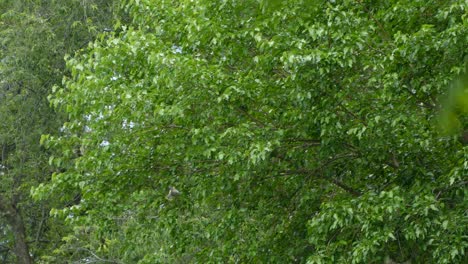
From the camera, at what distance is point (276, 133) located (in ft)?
29.3

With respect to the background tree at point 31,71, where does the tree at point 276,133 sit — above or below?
above

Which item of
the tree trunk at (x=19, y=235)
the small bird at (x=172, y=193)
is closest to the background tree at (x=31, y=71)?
the tree trunk at (x=19, y=235)

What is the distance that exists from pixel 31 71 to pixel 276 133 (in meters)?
10.2

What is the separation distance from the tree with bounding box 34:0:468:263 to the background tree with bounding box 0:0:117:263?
7.26 m

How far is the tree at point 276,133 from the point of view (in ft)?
27.6

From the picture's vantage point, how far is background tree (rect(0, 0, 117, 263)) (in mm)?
17781

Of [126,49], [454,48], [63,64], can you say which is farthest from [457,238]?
[63,64]

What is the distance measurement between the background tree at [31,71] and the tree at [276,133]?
726 centimetres

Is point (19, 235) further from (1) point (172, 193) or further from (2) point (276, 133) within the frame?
(2) point (276, 133)

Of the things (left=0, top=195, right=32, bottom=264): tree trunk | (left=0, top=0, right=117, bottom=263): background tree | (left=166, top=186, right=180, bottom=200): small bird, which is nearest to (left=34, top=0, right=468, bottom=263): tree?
(left=166, top=186, right=180, bottom=200): small bird

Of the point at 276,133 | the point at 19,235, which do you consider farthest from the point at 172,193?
the point at 19,235

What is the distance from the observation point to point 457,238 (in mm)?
8125

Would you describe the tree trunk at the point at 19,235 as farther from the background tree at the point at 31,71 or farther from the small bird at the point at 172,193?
the small bird at the point at 172,193

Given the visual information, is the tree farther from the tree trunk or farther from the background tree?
the tree trunk
